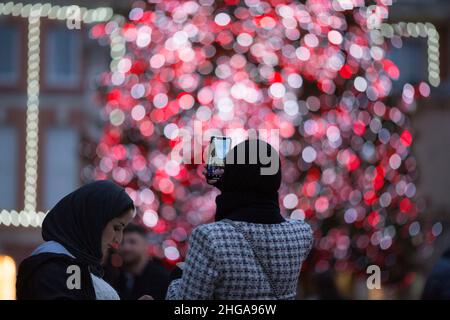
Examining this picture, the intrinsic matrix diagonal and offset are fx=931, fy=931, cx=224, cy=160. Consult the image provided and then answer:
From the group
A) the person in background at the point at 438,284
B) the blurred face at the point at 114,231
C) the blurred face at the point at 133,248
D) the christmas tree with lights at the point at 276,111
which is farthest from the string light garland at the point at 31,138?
the blurred face at the point at 114,231

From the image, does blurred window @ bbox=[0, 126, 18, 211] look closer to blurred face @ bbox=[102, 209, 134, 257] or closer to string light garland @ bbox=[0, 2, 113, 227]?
string light garland @ bbox=[0, 2, 113, 227]

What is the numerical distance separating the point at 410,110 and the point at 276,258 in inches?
280

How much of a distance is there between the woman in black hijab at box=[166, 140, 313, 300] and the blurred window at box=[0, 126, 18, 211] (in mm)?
18783

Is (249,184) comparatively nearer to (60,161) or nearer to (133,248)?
(133,248)

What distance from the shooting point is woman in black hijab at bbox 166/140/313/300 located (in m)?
3.48

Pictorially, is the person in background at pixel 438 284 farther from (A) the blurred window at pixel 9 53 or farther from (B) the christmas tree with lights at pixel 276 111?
(A) the blurred window at pixel 9 53

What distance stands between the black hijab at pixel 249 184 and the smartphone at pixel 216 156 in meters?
0.09

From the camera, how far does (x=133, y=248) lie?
646 centimetres

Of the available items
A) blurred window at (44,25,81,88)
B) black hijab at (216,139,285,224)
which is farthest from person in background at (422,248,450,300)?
blurred window at (44,25,81,88)

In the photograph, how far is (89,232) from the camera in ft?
12.3

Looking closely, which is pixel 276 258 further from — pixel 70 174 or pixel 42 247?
pixel 70 174

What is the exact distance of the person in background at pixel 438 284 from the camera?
4.89 meters

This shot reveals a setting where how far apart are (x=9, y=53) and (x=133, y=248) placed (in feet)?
57.4

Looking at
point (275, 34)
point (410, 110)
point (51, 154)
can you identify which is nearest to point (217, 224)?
point (275, 34)
